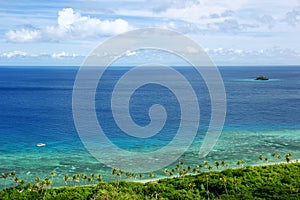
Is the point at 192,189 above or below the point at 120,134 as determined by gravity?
below

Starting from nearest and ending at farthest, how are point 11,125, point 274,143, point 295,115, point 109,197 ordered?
point 109,197 → point 274,143 → point 11,125 → point 295,115

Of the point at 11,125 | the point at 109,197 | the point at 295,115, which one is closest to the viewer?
the point at 109,197

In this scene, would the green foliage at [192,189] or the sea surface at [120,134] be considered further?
the sea surface at [120,134]

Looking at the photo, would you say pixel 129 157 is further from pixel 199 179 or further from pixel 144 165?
pixel 199 179

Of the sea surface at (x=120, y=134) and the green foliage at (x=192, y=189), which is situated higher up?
the sea surface at (x=120, y=134)

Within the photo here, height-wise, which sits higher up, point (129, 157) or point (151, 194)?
point (129, 157)

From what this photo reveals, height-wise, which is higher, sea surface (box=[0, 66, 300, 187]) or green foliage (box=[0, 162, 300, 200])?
sea surface (box=[0, 66, 300, 187])

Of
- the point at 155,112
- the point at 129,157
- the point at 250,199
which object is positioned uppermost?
the point at 155,112

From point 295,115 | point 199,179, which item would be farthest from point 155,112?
point 199,179

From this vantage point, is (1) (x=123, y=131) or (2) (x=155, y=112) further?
(2) (x=155, y=112)

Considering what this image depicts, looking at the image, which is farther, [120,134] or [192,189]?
[120,134]

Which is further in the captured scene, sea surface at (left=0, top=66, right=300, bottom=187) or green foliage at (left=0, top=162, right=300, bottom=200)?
sea surface at (left=0, top=66, right=300, bottom=187)

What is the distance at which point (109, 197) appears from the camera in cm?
2598

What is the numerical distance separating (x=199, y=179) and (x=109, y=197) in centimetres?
811
